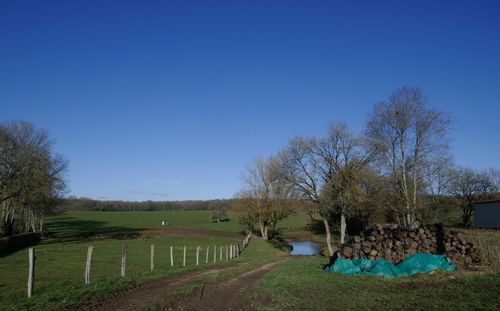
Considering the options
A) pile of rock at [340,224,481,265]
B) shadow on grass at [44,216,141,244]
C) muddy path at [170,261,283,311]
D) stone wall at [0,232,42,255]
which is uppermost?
pile of rock at [340,224,481,265]

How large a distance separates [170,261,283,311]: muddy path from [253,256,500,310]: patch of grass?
0.48 m

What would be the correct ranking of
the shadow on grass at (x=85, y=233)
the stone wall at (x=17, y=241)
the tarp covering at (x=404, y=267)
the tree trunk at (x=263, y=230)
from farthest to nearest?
1. the tree trunk at (x=263, y=230)
2. the shadow on grass at (x=85, y=233)
3. the stone wall at (x=17, y=241)
4. the tarp covering at (x=404, y=267)

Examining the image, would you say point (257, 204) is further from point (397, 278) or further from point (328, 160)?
point (397, 278)

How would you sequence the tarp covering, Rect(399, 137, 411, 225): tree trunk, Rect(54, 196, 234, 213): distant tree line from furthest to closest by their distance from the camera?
1. Rect(54, 196, 234, 213): distant tree line
2. Rect(399, 137, 411, 225): tree trunk
3. the tarp covering

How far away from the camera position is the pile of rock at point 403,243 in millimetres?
20125

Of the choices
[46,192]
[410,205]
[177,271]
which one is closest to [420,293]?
[177,271]

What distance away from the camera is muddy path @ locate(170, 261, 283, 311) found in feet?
32.3

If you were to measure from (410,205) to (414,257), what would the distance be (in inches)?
756

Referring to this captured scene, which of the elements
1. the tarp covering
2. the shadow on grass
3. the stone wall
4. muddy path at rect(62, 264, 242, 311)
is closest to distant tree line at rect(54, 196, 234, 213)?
the shadow on grass

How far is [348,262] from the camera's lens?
16.5 meters

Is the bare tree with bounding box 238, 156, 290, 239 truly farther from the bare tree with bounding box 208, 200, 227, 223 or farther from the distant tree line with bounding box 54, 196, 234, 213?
the distant tree line with bounding box 54, 196, 234, 213

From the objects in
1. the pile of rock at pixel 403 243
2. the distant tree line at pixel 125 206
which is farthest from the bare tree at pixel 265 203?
the distant tree line at pixel 125 206

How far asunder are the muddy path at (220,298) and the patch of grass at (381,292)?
477 mm

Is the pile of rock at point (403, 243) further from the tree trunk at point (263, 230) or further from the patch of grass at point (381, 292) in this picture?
the tree trunk at point (263, 230)
